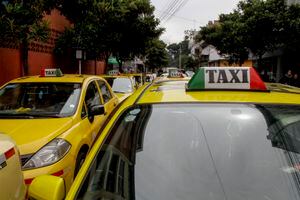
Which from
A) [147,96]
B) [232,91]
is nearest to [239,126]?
[232,91]

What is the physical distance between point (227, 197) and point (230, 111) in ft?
2.39

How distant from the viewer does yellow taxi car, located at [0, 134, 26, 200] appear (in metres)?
2.85

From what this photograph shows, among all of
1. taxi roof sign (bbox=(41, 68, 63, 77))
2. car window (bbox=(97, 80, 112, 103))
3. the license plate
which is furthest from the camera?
car window (bbox=(97, 80, 112, 103))

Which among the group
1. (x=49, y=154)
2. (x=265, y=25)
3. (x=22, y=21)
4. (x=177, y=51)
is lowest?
(x=49, y=154)

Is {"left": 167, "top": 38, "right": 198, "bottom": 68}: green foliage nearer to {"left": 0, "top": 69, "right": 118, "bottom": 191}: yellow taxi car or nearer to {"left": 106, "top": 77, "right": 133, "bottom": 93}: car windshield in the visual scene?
{"left": 106, "top": 77, "right": 133, "bottom": 93}: car windshield

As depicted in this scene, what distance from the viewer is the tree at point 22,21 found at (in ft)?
34.7

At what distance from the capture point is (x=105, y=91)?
8188 millimetres

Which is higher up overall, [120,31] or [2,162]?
[120,31]

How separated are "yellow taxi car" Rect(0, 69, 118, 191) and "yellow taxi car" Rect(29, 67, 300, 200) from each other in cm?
193

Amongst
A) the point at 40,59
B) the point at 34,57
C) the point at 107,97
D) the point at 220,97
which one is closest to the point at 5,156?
the point at 220,97

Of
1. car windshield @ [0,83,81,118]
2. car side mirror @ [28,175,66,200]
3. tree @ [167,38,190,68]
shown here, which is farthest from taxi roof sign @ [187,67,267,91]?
tree @ [167,38,190,68]

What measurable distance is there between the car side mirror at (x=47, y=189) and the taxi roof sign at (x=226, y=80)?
1344 millimetres

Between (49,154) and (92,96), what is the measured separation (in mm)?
2437

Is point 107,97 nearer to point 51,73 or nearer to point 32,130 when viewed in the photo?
point 51,73
